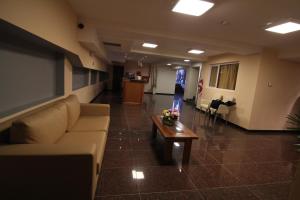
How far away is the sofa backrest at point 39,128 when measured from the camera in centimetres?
142

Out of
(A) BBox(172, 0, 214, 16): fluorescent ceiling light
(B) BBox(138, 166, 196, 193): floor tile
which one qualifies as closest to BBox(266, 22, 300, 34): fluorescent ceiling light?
(A) BBox(172, 0, 214, 16): fluorescent ceiling light

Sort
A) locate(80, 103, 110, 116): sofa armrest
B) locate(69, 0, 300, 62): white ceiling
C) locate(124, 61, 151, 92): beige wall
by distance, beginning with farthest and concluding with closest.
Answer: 1. locate(124, 61, 151, 92): beige wall
2. locate(80, 103, 110, 116): sofa armrest
3. locate(69, 0, 300, 62): white ceiling

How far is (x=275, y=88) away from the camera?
15.7 ft

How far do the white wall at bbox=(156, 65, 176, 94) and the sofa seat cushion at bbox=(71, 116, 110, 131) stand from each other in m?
9.56

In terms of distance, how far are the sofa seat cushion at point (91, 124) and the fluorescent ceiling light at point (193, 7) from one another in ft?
7.12

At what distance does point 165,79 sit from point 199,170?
10417 mm

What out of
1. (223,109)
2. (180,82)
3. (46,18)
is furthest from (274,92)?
(180,82)

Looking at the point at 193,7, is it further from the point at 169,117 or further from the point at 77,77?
the point at 77,77

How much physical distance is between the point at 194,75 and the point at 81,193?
9208 mm

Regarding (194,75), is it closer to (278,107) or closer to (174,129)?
(278,107)

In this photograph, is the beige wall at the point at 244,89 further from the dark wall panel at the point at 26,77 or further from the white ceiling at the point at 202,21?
the dark wall panel at the point at 26,77

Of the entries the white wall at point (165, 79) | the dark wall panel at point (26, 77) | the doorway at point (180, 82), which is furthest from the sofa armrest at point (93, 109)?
the doorway at point (180, 82)

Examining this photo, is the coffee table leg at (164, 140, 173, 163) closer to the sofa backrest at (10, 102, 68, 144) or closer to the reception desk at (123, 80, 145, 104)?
the sofa backrest at (10, 102, 68, 144)

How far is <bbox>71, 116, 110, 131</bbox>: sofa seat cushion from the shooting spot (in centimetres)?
252
